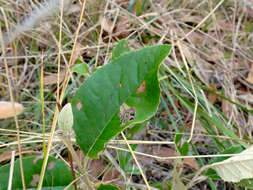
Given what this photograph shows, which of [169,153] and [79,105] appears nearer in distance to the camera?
[79,105]

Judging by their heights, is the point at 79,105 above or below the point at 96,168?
above

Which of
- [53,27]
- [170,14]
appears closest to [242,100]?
[170,14]

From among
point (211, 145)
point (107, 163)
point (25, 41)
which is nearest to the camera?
point (107, 163)

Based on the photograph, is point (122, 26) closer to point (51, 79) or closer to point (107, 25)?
point (107, 25)

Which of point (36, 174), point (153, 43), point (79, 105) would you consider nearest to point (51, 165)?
point (36, 174)

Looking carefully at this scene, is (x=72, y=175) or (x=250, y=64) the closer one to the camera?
(x=72, y=175)

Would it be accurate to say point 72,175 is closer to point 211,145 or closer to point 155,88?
point 155,88

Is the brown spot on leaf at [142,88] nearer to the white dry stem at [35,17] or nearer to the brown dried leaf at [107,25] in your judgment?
the white dry stem at [35,17]
